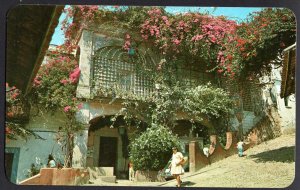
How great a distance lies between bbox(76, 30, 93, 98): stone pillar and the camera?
343 inches

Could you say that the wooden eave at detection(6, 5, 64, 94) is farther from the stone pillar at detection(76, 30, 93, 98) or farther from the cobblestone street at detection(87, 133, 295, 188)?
the stone pillar at detection(76, 30, 93, 98)

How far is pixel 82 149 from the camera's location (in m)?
8.02

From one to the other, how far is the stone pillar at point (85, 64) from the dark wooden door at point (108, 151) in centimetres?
124

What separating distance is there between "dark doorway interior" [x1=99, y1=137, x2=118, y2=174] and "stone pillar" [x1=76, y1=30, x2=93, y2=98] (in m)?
1.24

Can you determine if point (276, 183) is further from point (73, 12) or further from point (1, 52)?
point (73, 12)

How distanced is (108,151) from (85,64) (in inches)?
88.4

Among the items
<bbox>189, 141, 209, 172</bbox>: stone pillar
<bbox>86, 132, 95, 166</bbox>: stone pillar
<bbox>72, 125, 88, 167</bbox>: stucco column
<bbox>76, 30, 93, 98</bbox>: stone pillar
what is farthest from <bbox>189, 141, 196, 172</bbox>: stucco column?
<bbox>76, 30, 93, 98</bbox>: stone pillar

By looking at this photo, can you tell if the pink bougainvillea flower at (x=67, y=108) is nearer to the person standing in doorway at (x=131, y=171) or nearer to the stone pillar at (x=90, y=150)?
the stone pillar at (x=90, y=150)

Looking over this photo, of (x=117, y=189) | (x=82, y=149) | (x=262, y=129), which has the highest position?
(x=262, y=129)

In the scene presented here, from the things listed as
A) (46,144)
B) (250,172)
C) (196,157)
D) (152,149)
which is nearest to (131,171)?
(152,149)

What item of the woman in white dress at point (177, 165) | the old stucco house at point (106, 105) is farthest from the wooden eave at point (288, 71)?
the old stucco house at point (106, 105)

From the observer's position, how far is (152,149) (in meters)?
8.27

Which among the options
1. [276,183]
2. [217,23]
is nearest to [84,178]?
[276,183]

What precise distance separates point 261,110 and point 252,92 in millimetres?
767
